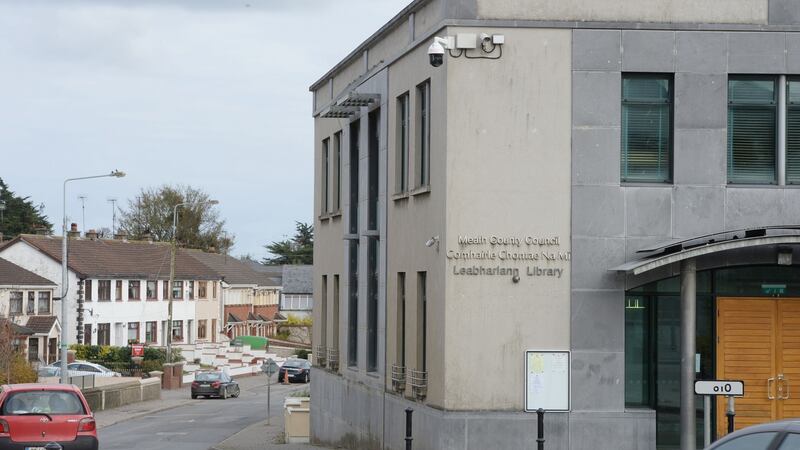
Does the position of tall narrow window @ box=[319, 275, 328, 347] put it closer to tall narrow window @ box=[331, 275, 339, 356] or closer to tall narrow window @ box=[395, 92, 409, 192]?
tall narrow window @ box=[331, 275, 339, 356]

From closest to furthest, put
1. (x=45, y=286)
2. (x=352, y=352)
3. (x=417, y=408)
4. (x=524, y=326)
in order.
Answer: (x=524, y=326) < (x=417, y=408) < (x=352, y=352) < (x=45, y=286)

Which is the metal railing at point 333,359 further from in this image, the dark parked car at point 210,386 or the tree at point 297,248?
the tree at point 297,248

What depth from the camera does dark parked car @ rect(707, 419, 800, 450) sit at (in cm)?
925

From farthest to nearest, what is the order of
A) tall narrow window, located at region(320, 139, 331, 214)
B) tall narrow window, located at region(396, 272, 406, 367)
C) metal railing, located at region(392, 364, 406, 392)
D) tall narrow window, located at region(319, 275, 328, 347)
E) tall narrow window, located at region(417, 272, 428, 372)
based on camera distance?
tall narrow window, located at region(319, 275, 328, 347), tall narrow window, located at region(320, 139, 331, 214), tall narrow window, located at region(396, 272, 406, 367), metal railing, located at region(392, 364, 406, 392), tall narrow window, located at region(417, 272, 428, 372)

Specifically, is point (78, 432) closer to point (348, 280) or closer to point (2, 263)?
point (348, 280)

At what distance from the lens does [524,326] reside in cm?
2069

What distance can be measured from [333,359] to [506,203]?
42.1ft

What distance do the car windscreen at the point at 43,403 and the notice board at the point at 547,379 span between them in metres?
7.42

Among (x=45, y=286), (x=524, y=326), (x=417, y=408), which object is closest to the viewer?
(x=524, y=326)

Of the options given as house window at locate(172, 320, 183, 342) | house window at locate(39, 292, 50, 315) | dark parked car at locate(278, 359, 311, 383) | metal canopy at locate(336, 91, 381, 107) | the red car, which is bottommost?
dark parked car at locate(278, 359, 311, 383)

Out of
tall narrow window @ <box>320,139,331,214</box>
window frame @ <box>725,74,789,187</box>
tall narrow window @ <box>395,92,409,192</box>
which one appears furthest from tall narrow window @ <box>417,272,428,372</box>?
tall narrow window @ <box>320,139,331,214</box>

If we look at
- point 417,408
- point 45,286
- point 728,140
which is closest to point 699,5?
point 728,140

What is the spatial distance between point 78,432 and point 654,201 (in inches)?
394

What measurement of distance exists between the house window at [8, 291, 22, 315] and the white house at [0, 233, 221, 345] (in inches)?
144
